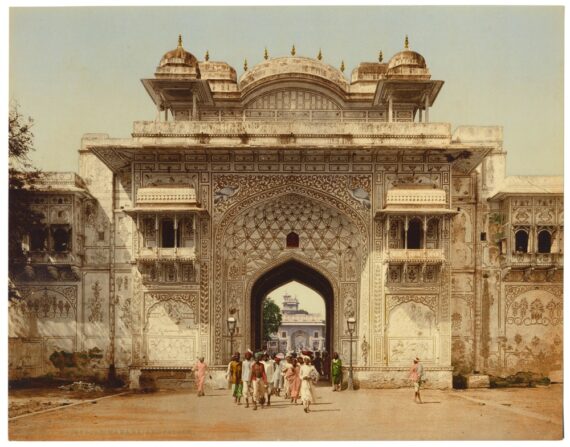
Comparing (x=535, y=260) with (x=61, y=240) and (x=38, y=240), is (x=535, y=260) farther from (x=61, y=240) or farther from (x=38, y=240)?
(x=38, y=240)

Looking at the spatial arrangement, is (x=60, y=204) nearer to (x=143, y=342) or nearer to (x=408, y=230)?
(x=143, y=342)

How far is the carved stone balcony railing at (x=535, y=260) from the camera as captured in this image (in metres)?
19.7

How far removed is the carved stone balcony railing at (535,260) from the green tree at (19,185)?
11.1m

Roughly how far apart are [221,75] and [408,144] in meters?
6.24

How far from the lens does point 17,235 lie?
19406mm

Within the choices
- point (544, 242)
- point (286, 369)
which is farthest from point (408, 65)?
point (286, 369)

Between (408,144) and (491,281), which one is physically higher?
(408,144)

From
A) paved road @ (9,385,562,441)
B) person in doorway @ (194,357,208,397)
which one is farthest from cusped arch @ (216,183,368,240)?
paved road @ (9,385,562,441)

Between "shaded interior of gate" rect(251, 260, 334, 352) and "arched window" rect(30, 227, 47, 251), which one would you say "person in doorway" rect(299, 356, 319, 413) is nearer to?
"shaded interior of gate" rect(251, 260, 334, 352)

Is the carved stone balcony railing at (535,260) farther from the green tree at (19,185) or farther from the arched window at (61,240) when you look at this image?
the green tree at (19,185)

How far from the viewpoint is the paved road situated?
13789mm

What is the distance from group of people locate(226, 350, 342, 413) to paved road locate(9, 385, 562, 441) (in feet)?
0.90
